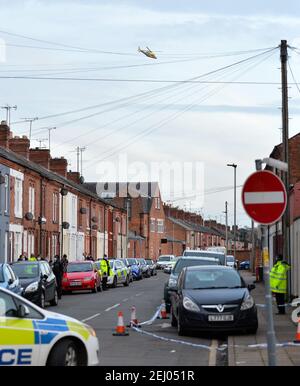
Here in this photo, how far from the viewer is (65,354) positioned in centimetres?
1045

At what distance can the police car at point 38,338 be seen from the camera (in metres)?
9.96

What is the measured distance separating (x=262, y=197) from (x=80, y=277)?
91.3 feet

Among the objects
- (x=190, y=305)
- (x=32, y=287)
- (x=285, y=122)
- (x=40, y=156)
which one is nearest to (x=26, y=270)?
(x=32, y=287)

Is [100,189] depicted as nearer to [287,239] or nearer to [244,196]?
[287,239]

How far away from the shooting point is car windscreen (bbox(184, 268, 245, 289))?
18.4 meters

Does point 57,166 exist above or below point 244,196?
above

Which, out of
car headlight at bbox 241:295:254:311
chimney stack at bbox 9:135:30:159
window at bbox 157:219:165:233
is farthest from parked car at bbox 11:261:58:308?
window at bbox 157:219:165:233

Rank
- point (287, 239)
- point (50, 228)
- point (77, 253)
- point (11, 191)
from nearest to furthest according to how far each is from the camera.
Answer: point (287, 239)
point (11, 191)
point (50, 228)
point (77, 253)

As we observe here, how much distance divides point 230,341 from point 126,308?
10.8m

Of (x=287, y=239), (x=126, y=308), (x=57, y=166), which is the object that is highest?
(x=57, y=166)

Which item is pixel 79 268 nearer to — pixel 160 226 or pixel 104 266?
pixel 104 266
